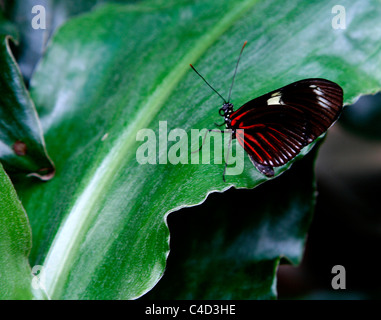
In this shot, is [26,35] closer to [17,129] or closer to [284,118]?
[17,129]

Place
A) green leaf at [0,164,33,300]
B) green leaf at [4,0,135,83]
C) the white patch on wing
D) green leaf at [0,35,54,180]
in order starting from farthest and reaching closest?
1. green leaf at [4,0,135,83]
2. green leaf at [0,35,54,180]
3. the white patch on wing
4. green leaf at [0,164,33,300]

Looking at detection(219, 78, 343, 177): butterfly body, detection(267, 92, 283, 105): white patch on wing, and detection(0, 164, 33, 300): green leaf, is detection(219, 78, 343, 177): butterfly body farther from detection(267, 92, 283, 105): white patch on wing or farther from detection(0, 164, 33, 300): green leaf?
detection(0, 164, 33, 300): green leaf

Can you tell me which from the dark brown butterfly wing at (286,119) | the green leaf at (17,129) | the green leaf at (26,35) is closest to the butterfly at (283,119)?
the dark brown butterfly wing at (286,119)

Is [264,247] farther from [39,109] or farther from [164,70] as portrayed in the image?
[39,109]

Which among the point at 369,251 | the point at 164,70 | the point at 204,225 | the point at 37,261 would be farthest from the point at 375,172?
the point at 37,261

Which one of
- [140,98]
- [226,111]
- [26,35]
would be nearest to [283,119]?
[226,111]

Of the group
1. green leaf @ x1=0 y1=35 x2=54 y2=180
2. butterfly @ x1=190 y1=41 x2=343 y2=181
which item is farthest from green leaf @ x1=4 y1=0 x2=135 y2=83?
butterfly @ x1=190 y1=41 x2=343 y2=181
